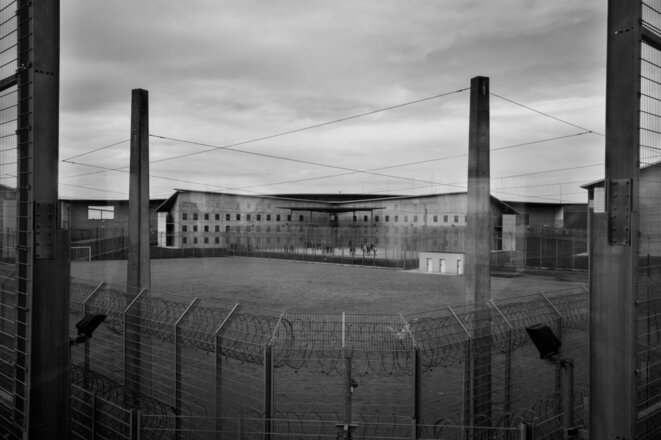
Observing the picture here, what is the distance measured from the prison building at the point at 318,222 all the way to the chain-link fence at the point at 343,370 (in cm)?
882

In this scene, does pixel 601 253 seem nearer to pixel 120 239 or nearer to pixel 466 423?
pixel 466 423

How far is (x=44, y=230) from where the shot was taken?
2.83m

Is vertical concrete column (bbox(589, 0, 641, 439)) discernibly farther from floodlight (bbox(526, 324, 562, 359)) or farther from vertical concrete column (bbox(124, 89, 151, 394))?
vertical concrete column (bbox(124, 89, 151, 394))

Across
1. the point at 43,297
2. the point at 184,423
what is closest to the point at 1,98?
the point at 43,297

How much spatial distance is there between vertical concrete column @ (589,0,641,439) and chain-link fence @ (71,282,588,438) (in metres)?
1.54

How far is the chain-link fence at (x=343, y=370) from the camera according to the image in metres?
4.17

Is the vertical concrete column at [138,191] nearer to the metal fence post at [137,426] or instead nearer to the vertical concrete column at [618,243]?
the metal fence post at [137,426]

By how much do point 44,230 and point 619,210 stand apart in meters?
3.06

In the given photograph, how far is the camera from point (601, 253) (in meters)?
2.54

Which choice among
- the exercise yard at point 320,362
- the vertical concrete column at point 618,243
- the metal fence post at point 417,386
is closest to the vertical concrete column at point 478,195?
the exercise yard at point 320,362

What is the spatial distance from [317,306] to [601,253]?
9.83 m

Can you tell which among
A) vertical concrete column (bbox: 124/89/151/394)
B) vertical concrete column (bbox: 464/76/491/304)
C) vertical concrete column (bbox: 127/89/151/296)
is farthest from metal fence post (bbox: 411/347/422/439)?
vertical concrete column (bbox: 127/89/151/296)

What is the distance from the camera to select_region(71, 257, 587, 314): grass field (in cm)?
1222

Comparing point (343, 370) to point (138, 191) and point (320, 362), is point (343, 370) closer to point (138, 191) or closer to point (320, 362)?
point (320, 362)
